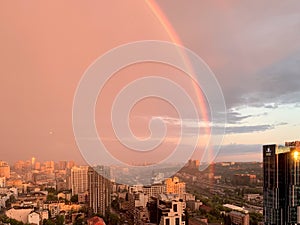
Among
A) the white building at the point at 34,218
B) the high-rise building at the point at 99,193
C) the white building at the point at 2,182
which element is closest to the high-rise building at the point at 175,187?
the high-rise building at the point at 99,193

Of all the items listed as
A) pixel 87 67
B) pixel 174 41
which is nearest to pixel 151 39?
pixel 174 41

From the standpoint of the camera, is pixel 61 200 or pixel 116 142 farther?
pixel 61 200

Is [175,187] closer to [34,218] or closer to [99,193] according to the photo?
[99,193]

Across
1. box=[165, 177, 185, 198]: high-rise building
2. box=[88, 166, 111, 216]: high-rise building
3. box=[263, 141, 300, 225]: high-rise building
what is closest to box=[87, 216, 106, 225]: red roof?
box=[88, 166, 111, 216]: high-rise building

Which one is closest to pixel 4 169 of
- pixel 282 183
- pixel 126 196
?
pixel 126 196

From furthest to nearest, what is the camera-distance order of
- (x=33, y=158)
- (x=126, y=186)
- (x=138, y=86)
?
1. (x=126, y=186)
2. (x=33, y=158)
3. (x=138, y=86)

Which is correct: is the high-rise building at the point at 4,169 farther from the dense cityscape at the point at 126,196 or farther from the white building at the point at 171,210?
the white building at the point at 171,210

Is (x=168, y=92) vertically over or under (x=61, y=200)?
over

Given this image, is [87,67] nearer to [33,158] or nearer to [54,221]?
[33,158]
